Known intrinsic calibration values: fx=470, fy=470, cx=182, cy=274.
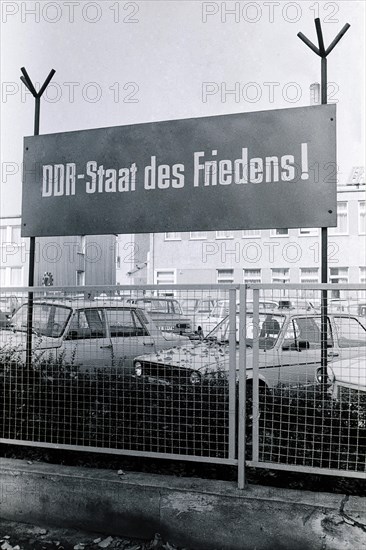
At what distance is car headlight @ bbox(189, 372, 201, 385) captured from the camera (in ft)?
12.1

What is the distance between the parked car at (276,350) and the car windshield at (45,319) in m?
0.99

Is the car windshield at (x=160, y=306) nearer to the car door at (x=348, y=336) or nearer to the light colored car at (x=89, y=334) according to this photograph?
the light colored car at (x=89, y=334)

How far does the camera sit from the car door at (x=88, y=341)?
4.04 meters

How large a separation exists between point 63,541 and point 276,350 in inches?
82.3

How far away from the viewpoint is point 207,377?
147 inches

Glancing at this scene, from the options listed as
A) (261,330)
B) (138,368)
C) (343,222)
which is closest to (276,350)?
(261,330)

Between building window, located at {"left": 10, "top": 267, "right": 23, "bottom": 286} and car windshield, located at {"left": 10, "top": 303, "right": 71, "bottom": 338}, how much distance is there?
2318 cm

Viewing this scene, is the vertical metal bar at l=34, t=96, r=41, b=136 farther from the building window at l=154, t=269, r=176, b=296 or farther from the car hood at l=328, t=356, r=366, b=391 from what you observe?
the building window at l=154, t=269, r=176, b=296

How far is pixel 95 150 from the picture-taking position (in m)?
4.80

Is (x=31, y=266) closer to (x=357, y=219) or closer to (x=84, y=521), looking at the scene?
(x=84, y=521)

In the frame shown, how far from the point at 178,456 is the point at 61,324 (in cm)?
164

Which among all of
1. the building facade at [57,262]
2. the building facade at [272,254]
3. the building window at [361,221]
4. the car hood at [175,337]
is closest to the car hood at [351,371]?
the car hood at [175,337]

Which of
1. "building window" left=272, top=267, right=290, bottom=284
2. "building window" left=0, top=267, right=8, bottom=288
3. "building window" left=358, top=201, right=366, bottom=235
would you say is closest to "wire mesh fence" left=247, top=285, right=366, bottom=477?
"building window" left=0, top=267, right=8, bottom=288

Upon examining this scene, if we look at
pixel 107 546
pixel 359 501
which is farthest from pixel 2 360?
pixel 359 501
